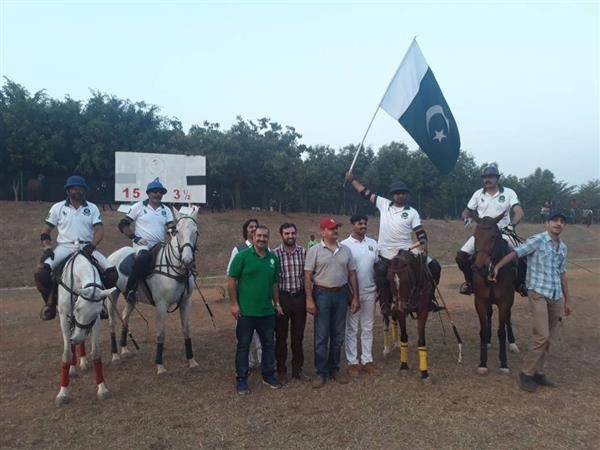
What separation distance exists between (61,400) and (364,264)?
4.43 metres

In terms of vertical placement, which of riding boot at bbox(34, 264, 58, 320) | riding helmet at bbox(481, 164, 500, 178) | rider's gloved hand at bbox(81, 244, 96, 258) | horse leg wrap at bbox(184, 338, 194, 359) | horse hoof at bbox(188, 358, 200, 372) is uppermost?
riding helmet at bbox(481, 164, 500, 178)

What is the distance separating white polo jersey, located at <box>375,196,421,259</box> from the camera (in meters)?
7.30

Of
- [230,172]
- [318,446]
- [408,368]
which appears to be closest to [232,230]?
[230,172]

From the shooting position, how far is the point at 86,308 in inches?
241

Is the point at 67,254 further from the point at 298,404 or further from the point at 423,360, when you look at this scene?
the point at 423,360

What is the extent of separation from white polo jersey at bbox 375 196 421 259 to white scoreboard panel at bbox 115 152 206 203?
12.3 m

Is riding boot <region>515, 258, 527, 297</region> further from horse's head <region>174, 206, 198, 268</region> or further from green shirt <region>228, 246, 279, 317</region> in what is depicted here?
horse's head <region>174, 206, 198, 268</region>

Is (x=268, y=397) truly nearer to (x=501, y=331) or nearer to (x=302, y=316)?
(x=302, y=316)

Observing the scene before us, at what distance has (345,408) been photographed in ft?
19.4

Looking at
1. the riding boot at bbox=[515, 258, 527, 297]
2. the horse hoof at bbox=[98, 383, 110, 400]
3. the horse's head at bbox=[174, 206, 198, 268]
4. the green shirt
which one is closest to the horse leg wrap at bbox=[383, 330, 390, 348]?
the riding boot at bbox=[515, 258, 527, 297]

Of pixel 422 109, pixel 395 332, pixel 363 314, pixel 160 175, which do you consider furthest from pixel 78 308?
pixel 160 175

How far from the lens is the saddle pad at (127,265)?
8008 mm

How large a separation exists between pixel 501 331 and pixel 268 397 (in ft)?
11.9

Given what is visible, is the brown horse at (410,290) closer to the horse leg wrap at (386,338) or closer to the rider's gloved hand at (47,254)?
the horse leg wrap at (386,338)
